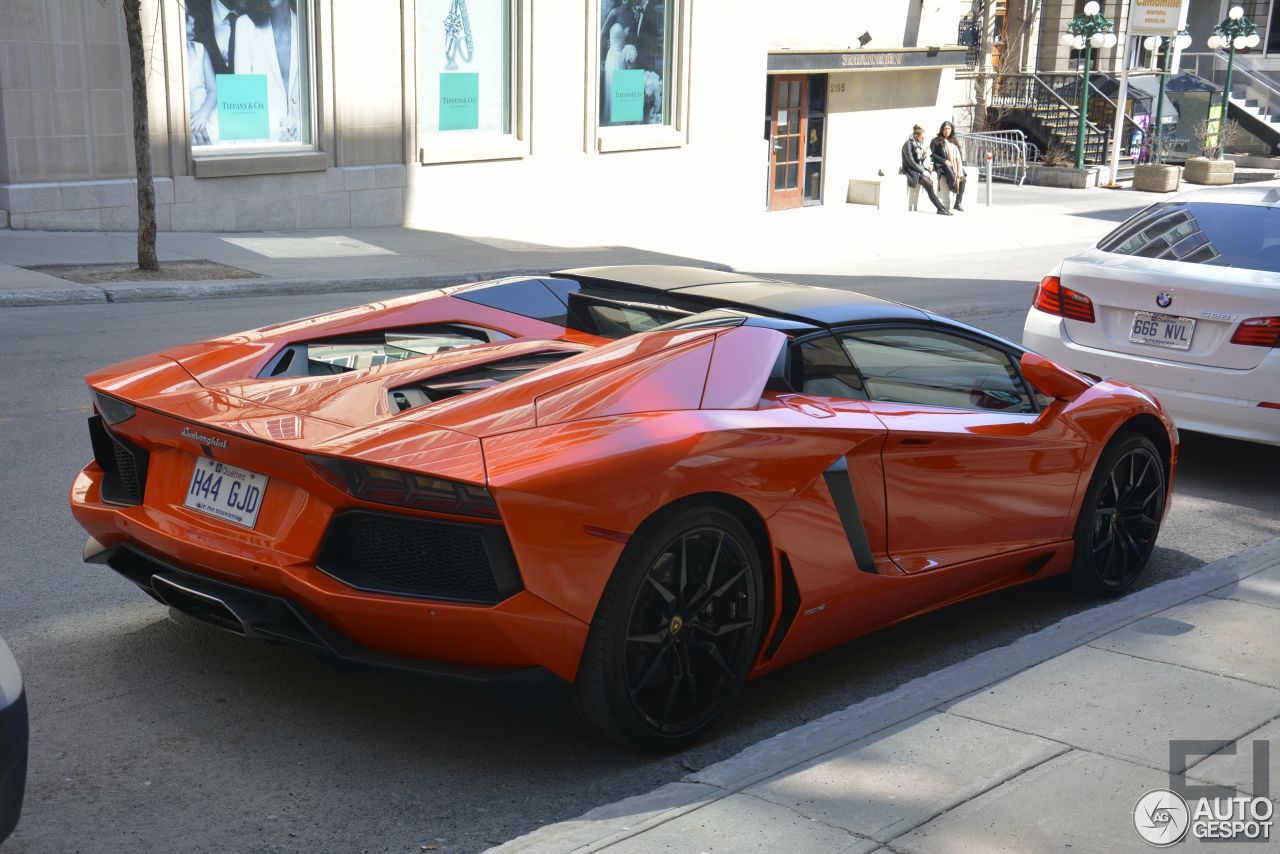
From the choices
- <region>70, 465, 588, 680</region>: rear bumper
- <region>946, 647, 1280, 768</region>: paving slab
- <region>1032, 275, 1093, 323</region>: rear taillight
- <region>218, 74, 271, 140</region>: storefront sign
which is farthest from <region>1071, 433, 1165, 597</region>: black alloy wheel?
<region>218, 74, 271, 140</region>: storefront sign

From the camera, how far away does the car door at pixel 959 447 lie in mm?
4973

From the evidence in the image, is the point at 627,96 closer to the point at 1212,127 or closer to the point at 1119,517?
the point at 1119,517

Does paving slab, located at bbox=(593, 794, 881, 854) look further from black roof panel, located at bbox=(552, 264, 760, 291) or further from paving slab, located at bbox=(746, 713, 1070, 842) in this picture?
black roof panel, located at bbox=(552, 264, 760, 291)

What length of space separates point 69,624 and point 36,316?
811cm

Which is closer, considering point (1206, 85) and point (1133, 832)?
point (1133, 832)

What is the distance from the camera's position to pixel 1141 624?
5.31 meters

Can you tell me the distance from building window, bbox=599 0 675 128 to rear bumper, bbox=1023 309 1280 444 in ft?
54.0

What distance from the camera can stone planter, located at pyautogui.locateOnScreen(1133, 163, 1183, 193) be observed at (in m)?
33.6

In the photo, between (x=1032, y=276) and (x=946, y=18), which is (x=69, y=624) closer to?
(x=1032, y=276)

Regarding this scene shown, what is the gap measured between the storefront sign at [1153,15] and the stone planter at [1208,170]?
5.28 metres

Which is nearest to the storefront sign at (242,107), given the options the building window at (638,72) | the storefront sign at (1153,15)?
the building window at (638,72)

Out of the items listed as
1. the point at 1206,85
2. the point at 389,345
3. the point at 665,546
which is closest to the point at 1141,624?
the point at 665,546

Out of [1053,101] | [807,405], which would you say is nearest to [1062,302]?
[807,405]

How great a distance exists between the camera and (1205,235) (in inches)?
325
